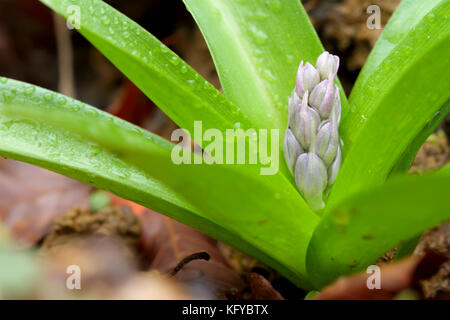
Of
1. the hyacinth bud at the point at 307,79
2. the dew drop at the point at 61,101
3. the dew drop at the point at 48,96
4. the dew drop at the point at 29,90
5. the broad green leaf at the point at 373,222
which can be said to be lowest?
the broad green leaf at the point at 373,222

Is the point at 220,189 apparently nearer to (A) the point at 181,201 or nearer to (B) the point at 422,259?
(A) the point at 181,201

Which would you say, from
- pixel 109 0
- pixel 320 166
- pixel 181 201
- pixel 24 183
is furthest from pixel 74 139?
pixel 109 0

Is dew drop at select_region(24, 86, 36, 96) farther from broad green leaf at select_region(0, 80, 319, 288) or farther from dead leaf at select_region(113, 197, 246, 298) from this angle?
dead leaf at select_region(113, 197, 246, 298)

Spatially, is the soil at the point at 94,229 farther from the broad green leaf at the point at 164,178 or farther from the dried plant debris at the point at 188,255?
the broad green leaf at the point at 164,178

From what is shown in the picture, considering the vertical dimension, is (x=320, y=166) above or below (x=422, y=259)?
above

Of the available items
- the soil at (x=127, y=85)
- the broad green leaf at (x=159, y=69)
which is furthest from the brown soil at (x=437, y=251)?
the broad green leaf at (x=159, y=69)

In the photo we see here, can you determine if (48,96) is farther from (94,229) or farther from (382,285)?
(382,285)
